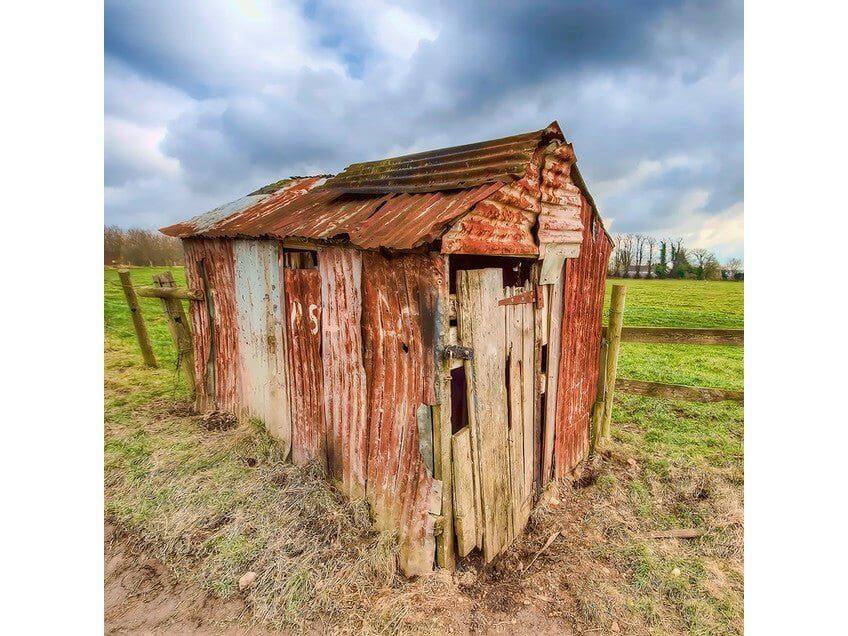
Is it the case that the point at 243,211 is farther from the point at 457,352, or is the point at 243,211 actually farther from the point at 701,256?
the point at 701,256

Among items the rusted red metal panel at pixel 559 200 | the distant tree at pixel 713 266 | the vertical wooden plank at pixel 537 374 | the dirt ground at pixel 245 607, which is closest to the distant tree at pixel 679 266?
the distant tree at pixel 713 266

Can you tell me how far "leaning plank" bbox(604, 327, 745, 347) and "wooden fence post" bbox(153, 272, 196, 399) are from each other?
5.56 m

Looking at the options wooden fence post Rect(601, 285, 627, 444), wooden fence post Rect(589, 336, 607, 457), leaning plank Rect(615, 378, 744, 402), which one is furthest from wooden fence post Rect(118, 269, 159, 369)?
leaning plank Rect(615, 378, 744, 402)

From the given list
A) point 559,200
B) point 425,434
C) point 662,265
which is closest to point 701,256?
point 559,200

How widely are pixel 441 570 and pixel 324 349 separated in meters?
2.03

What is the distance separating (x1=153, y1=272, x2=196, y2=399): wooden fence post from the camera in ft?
18.1

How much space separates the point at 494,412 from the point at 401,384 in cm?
81

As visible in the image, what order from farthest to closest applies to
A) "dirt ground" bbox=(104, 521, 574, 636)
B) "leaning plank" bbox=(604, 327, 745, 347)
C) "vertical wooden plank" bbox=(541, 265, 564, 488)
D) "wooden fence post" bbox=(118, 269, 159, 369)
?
"wooden fence post" bbox=(118, 269, 159, 369), "leaning plank" bbox=(604, 327, 745, 347), "vertical wooden plank" bbox=(541, 265, 564, 488), "dirt ground" bbox=(104, 521, 574, 636)

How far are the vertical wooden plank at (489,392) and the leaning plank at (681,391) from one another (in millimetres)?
2488

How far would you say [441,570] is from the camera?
311cm

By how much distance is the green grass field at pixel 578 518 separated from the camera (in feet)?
9.86

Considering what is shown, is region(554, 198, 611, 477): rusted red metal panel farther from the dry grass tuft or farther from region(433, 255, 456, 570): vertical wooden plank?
the dry grass tuft
